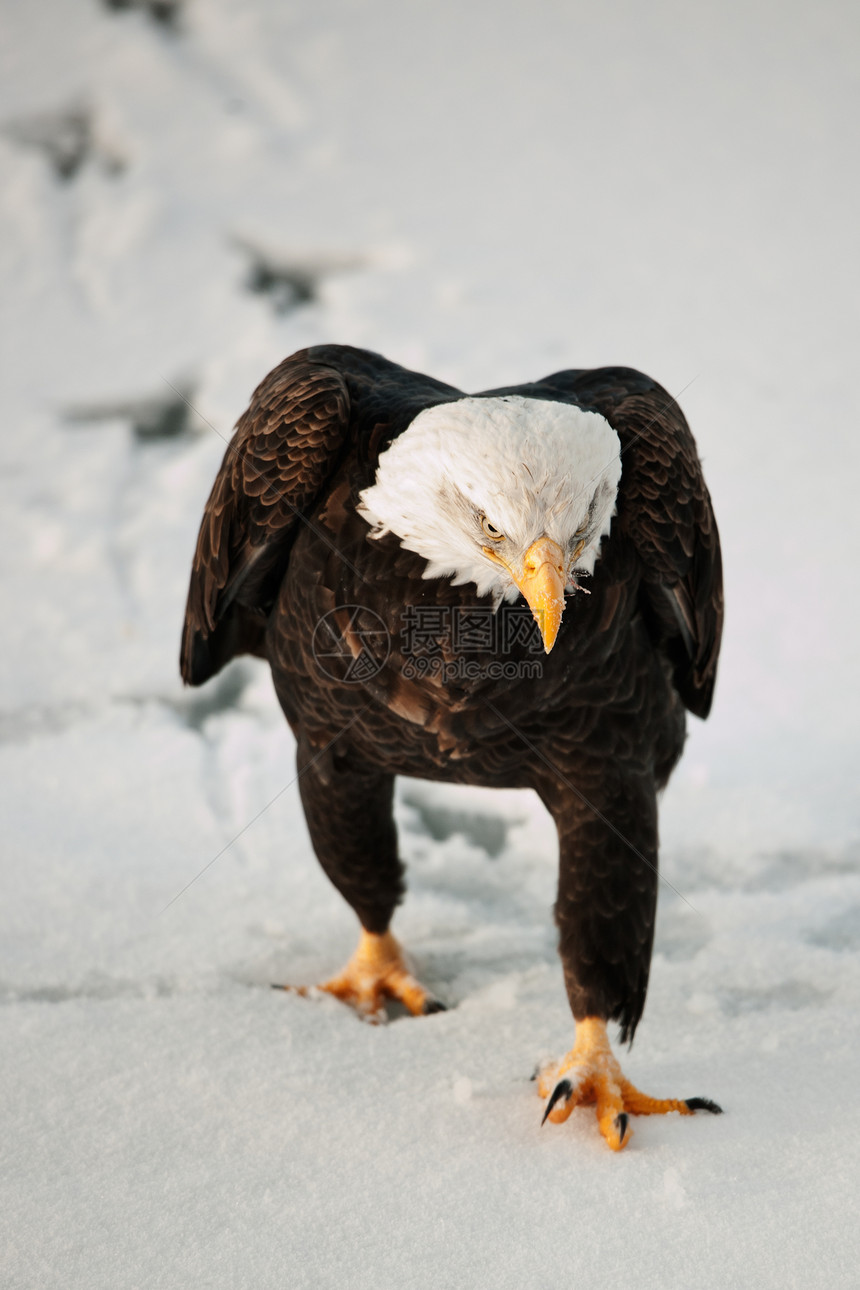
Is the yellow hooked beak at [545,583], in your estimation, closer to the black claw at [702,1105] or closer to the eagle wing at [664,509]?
the eagle wing at [664,509]

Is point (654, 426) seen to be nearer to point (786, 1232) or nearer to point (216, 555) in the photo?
point (216, 555)

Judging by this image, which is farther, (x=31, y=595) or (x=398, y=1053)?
(x=31, y=595)

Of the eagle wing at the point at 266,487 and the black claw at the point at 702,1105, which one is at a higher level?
the eagle wing at the point at 266,487

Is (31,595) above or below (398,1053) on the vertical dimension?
above

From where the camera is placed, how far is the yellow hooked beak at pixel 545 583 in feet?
7.23

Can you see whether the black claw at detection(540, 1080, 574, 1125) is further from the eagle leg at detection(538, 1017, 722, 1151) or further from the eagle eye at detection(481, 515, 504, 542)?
the eagle eye at detection(481, 515, 504, 542)

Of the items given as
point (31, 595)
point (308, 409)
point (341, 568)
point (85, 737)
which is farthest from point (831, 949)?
point (31, 595)

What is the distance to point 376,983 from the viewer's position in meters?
3.52

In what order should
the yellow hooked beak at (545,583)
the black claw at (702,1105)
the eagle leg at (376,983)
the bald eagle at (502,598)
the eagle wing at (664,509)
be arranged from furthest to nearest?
the eagle leg at (376,983) < the black claw at (702,1105) < the eagle wing at (664,509) < the bald eagle at (502,598) < the yellow hooked beak at (545,583)

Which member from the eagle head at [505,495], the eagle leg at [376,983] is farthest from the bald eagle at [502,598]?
the eagle leg at [376,983]

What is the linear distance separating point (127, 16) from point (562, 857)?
667 cm

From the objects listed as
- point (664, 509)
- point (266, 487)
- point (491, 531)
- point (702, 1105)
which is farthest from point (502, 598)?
point (702, 1105)

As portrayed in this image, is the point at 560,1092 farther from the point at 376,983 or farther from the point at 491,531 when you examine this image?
the point at 491,531

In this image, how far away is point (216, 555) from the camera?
300 centimetres
